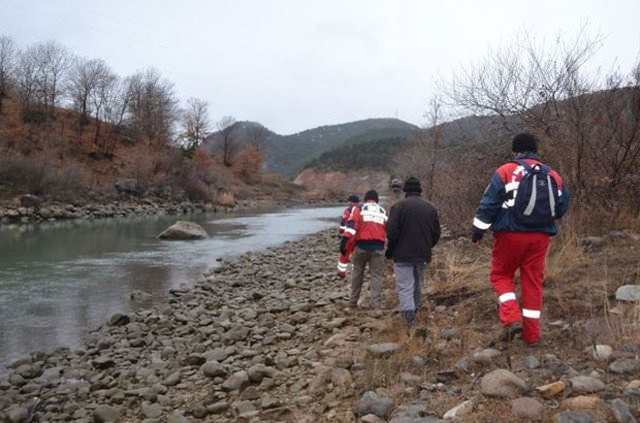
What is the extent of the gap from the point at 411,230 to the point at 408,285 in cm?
71

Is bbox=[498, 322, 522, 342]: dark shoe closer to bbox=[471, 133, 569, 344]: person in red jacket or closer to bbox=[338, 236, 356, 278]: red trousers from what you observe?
bbox=[471, 133, 569, 344]: person in red jacket

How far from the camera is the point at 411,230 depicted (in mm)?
6148

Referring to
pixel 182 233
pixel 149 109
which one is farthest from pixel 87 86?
pixel 182 233

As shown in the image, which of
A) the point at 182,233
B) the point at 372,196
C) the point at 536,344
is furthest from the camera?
the point at 182,233

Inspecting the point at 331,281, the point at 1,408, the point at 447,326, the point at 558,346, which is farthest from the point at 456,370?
the point at 331,281

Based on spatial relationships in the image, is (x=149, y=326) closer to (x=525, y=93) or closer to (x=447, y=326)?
(x=447, y=326)

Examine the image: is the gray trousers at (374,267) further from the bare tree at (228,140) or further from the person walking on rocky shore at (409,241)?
the bare tree at (228,140)

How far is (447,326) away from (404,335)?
574mm

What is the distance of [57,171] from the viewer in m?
37.6

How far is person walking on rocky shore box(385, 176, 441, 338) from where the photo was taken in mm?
6105

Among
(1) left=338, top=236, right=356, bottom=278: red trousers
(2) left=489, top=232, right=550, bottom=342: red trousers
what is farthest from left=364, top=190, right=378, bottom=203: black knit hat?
(2) left=489, top=232, right=550, bottom=342: red trousers

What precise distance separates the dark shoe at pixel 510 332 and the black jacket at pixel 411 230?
170 cm

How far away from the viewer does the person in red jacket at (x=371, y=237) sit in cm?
750

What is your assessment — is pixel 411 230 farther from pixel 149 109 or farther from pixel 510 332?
pixel 149 109
